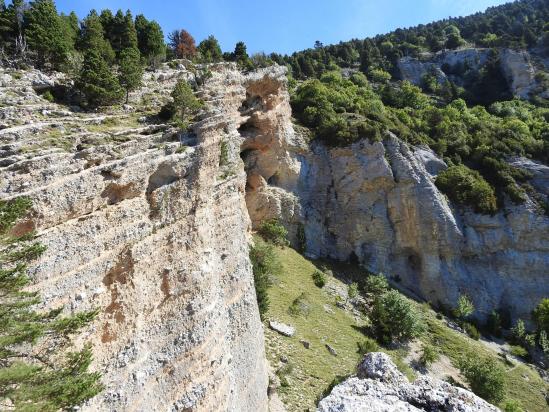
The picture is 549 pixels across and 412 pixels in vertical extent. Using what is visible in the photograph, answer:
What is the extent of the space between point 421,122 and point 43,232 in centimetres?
6747

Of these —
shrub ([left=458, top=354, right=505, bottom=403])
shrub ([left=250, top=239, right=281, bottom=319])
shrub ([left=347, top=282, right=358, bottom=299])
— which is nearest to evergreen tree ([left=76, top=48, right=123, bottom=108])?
shrub ([left=250, top=239, right=281, bottom=319])

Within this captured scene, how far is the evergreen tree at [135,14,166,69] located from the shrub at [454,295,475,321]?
4640cm

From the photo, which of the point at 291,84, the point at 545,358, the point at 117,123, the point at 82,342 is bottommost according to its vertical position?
the point at 545,358

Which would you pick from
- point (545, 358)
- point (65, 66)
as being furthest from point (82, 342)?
point (545, 358)

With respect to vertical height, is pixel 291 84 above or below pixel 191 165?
above

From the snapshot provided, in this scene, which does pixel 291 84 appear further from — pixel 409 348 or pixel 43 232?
pixel 43 232

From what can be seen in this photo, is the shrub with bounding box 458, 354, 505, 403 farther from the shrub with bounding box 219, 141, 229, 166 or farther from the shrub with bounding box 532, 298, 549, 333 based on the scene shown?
the shrub with bounding box 219, 141, 229, 166

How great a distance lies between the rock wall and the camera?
160 ft

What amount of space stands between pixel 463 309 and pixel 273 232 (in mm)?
25266

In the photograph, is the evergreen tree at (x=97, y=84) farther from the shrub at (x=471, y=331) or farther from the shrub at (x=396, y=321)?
the shrub at (x=471, y=331)

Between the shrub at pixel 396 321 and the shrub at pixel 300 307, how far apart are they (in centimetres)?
815

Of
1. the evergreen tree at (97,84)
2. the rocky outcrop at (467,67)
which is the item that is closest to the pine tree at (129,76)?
the evergreen tree at (97,84)

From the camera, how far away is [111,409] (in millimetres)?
14523

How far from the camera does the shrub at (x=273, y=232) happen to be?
42.8m
